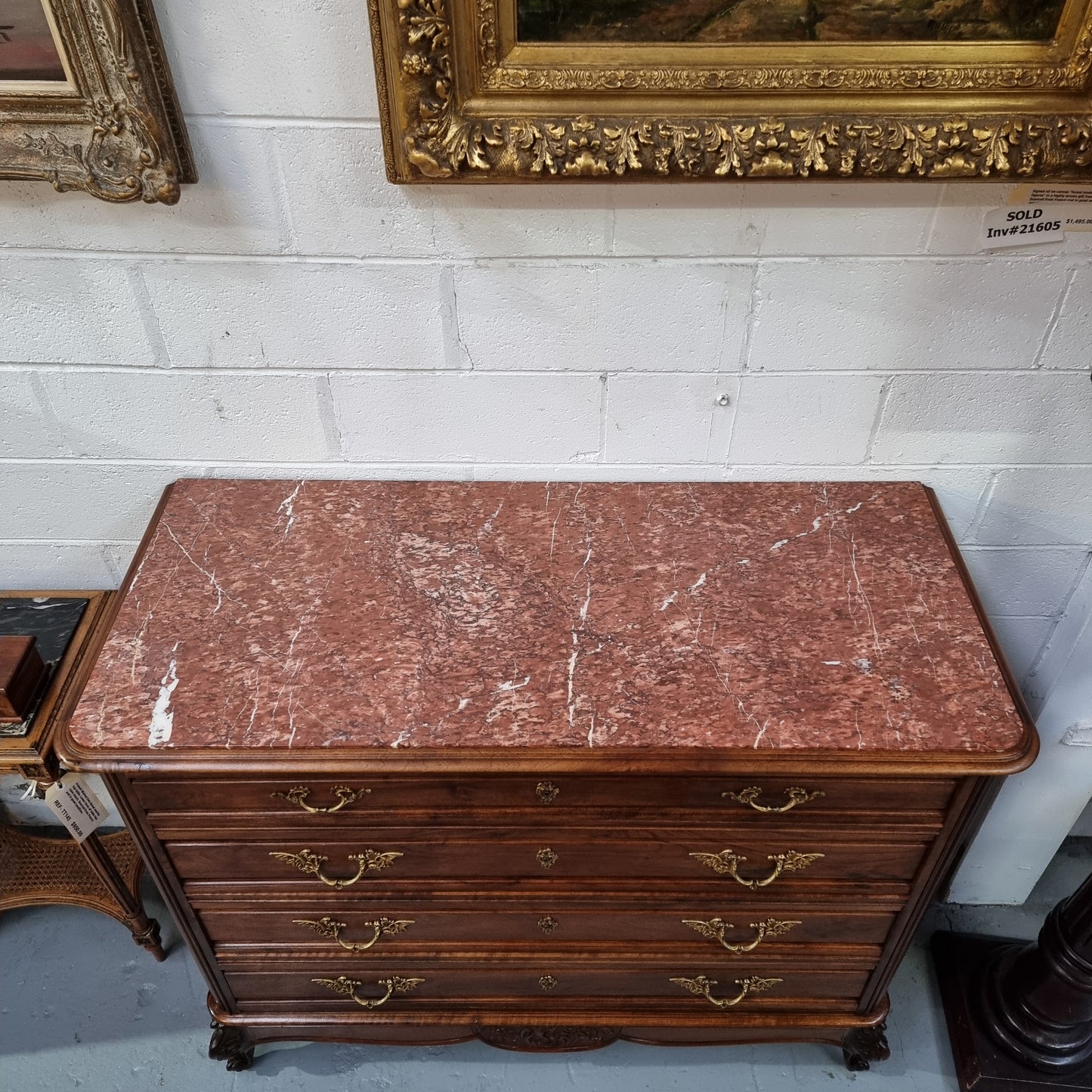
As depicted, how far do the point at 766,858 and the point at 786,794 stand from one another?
0.57ft

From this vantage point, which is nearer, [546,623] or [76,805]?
[546,623]

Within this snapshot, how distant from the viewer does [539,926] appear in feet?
4.99

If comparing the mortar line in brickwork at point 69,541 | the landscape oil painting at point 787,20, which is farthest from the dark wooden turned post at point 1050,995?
the mortar line in brickwork at point 69,541

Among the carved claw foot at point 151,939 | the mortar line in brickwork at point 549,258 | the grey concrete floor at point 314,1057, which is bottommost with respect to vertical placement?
the grey concrete floor at point 314,1057

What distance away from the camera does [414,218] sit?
1.36 meters

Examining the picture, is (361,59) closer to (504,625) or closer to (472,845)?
(504,625)

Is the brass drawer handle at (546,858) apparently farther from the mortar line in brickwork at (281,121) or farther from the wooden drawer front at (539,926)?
the mortar line in brickwork at (281,121)

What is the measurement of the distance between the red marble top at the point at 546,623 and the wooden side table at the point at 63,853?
0.31m

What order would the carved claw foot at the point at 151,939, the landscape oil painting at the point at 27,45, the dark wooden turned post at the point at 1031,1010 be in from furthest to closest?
the carved claw foot at the point at 151,939, the dark wooden turned post at the point at 1031,1010, the landscape oil painting at the point at 27,45

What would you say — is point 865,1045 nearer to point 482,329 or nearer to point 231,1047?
point 231,1047

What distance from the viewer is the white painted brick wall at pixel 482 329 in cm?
133

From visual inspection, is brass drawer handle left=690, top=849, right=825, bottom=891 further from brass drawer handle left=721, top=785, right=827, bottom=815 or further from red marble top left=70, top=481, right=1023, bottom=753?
red marble top left=70, top=481, right=1023, bottom=753

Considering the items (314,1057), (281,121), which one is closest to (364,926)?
(314,1057)

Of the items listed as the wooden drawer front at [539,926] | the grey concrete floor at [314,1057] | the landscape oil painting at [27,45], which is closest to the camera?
the landscape oil painting at [27,45]
